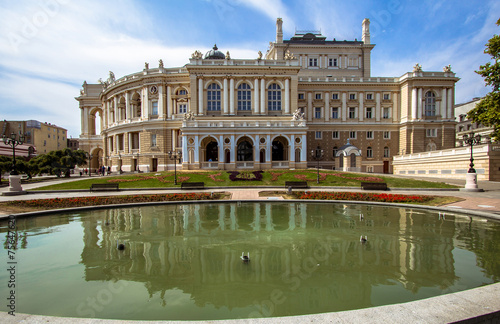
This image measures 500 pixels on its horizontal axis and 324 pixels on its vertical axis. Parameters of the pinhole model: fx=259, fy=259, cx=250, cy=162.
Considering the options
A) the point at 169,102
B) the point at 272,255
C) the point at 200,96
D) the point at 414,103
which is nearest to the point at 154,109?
the point at 169,102

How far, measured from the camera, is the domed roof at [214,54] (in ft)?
189

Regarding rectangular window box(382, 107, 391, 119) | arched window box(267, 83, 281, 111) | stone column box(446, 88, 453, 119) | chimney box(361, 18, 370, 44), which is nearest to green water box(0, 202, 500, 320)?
arched window box(267, 83, 281, 111)

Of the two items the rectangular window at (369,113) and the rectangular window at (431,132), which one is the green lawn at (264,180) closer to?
the rectangular window at (369,113)

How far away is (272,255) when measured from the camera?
862 cm

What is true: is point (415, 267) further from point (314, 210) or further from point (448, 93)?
point (448, 93)

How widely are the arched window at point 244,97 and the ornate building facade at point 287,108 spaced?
19 cm

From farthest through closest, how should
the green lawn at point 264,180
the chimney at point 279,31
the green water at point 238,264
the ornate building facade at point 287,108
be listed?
the chimney at point 279,31 < the ornate building facade at point 287,108 < the green lawn at point 264,180 < the green water at point 238,264

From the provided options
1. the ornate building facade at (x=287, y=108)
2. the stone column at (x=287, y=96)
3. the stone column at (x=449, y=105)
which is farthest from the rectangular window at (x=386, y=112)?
the stone column at (x=287, y=96)

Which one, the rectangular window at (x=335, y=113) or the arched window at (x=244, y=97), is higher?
the arched window at (x=244, y=97)

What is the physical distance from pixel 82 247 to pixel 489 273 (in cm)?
1314

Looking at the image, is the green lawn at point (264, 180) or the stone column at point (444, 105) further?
the stone column at point (444, 105)

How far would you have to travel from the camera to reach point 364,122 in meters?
55.3

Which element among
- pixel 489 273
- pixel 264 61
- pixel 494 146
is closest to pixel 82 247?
pixel 489 273

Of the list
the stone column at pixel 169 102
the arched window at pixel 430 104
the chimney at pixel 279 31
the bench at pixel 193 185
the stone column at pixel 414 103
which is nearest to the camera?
the bench at pixel 193 185
